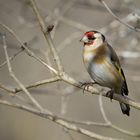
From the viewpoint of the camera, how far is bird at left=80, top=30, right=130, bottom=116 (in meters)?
4.94

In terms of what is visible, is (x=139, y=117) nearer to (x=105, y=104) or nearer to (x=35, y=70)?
(x=105, y=104)

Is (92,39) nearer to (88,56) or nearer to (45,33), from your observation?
(88,56)

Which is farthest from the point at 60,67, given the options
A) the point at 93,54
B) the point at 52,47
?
the point at 93,54

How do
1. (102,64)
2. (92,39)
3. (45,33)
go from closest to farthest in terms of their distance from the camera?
(45,33) < (102,64) < (92,39)

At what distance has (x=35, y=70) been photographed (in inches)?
378

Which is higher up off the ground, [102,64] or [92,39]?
[92,39]

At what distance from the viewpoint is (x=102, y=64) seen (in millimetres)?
4961

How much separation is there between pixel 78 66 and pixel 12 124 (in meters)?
1.51

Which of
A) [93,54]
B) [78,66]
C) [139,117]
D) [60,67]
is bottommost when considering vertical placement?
[60,67]

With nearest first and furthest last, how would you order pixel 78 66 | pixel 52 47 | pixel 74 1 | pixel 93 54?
pixel 52 47, pixel 93 54, pixel 74 1, pixel 78 66

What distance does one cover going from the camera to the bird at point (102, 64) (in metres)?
4.94

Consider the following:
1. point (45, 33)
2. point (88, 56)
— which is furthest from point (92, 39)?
point (45, 33)

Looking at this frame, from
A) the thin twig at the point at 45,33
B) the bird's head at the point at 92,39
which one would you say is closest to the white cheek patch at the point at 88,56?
the bird's head at the point at 92,39

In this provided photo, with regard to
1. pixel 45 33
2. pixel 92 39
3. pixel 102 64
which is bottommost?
pixel 45 33
